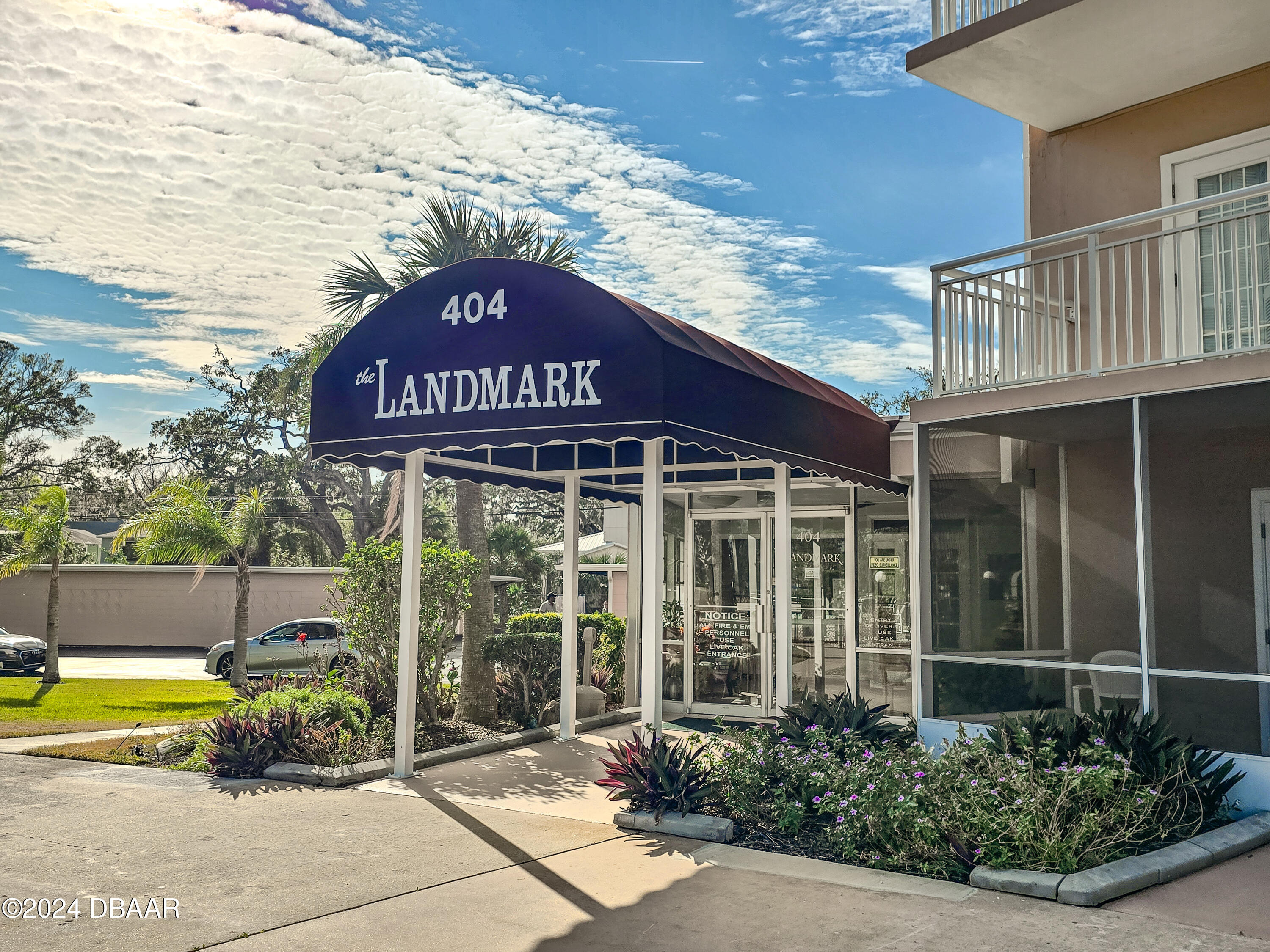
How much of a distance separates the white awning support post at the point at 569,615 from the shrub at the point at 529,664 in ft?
1.19

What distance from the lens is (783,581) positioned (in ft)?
28.9

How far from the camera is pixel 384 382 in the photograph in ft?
29.2

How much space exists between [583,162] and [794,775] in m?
13.3

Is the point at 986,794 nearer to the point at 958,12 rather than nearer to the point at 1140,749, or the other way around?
the point at 1140,749

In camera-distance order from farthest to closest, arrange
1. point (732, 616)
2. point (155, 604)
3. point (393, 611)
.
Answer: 1. point (155, 604)
2. point (732, 616)
3. point (393, 611)

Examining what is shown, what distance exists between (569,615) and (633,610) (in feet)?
9.29

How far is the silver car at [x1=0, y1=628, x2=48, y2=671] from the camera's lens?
2259cm

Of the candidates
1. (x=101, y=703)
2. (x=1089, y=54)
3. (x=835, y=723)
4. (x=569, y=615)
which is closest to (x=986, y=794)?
(x=835, y=723)

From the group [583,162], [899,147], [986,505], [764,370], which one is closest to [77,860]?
[764,370]

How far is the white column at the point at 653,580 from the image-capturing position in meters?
7.81

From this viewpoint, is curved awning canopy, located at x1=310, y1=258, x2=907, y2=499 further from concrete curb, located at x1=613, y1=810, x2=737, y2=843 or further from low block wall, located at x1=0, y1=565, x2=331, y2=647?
low block wall, located at x1=0, y1=565, x2=331, y2=647

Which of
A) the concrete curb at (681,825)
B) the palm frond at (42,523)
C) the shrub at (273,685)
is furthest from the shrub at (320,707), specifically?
the palm frond at (42,523)

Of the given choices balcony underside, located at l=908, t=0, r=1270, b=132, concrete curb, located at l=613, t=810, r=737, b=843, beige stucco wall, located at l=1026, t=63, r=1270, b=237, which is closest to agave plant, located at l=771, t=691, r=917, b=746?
concrete curb, located at l=613, t=810, r=737, b=843

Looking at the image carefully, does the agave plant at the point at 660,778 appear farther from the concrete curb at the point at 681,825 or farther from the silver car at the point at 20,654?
the silver car at the point at 20,654
